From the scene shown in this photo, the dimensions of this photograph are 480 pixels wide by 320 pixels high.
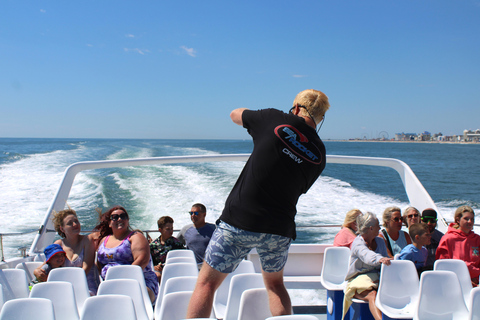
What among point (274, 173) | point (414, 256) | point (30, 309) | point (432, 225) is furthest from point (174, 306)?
point (432, 225)

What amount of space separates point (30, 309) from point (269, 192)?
3.89ft

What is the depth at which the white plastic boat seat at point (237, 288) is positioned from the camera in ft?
6.66

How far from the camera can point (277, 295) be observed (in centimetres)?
164

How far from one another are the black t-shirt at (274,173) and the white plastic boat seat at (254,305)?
1.32 ft

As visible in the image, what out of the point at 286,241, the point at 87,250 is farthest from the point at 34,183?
the point at 286,241

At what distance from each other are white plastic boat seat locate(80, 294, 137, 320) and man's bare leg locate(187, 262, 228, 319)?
0.36 meters

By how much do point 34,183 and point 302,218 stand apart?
10.1 m

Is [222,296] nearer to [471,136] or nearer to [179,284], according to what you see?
[179,284]

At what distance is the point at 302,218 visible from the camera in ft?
31.6

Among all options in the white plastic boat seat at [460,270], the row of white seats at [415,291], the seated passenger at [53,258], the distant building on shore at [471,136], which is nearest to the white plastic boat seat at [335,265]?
the row of white seats at [415,291]

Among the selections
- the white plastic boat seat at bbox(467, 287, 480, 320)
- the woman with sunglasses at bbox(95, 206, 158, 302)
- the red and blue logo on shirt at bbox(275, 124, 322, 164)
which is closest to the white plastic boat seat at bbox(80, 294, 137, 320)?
the woman with sunglasses at bbox(95, 206, 158, 302)

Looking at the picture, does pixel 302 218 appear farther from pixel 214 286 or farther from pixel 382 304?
pixel 214 286

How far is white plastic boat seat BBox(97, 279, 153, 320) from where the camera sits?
2109mm

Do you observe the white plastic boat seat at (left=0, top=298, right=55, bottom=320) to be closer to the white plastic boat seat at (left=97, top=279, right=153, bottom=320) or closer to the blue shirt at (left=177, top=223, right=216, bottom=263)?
the white plastic boat seat at (left=97, top=279, right=153, bottom=320)
